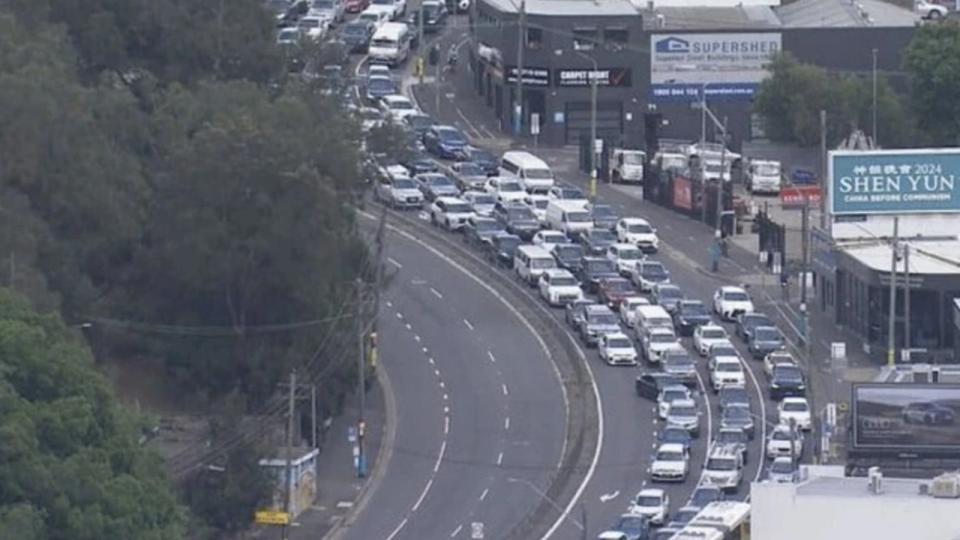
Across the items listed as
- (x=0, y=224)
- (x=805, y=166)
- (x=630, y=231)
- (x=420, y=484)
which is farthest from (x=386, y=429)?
(x=805, y=166)

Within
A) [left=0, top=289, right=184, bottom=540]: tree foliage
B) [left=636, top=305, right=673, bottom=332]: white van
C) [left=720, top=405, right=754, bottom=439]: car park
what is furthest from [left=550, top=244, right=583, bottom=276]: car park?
[left=0, top=289, right=184, bottom=540]: tree foliage

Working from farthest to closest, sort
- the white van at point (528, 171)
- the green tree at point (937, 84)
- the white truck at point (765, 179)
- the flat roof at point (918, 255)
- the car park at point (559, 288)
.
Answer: the green tree at point (937, 84), the white truck at point (765, 179), the white van at point (528, 171), the car park at point (559, 288), the flat roof at point (918, 255)

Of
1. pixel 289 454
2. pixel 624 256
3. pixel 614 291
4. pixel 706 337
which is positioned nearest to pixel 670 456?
pixel 289 454

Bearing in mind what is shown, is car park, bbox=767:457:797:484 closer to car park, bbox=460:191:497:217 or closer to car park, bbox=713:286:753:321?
car park, bbox=713:286:753:321

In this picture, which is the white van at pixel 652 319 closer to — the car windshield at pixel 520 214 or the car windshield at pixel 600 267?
the car windshield at pixel 600 267

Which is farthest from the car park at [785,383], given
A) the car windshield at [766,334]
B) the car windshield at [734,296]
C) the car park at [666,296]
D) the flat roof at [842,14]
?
the flat roof at [842,14]

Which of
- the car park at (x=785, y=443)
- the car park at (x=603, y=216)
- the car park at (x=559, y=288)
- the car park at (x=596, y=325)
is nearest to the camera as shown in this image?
the car park at (x=785, y=443)

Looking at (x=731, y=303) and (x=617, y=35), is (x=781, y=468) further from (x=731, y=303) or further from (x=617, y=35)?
(x=617, y=35)
